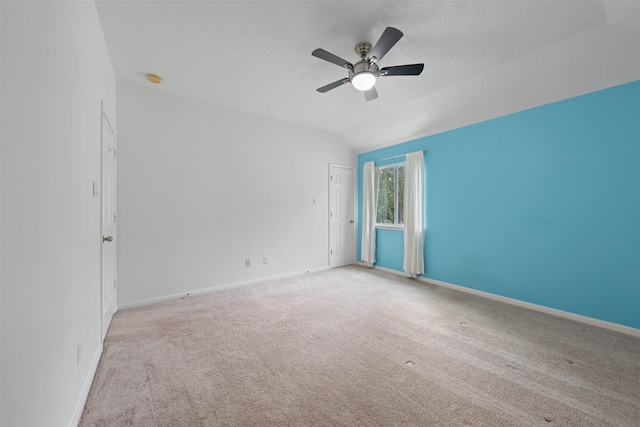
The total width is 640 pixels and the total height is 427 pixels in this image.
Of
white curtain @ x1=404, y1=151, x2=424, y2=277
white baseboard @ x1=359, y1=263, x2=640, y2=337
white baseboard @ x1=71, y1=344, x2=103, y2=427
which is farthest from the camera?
white curtain @ x1=404, y1=151, x2=424, y2=277

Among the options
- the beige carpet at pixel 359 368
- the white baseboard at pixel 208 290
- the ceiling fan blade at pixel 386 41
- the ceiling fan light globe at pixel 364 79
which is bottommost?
the beige carpet at pixel 359 368

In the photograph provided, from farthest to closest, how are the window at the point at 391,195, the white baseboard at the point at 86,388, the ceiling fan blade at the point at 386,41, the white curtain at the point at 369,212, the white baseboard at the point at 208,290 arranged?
1. the white curtain at the point at 369,212
2. the window at the point at 391,195
3. the white baseboard at the point at 208,290
4. the ceiling fan blade at the point at 386,41
5. the white baseboard at the point at 86,388

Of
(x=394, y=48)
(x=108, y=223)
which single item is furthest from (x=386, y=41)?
(x=108, y=223)

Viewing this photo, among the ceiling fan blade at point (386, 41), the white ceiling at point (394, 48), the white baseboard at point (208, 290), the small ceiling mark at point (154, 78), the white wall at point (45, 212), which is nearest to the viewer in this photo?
the white wall at point (45, 212)

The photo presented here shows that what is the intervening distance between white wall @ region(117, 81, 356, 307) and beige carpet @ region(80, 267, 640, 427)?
63cm

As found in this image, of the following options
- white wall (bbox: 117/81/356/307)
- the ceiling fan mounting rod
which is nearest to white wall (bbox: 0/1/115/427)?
white wall (bbox: 117/81/356/307)

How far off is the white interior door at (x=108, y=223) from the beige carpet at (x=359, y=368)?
301mm

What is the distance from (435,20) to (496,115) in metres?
2.00

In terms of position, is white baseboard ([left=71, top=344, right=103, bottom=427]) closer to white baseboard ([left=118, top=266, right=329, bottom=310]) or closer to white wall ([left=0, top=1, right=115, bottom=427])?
white wall ([left=0, top=1, right=115, bottom=427])

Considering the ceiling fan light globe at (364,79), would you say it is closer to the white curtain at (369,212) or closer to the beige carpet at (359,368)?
the beige carpet at (359,368)

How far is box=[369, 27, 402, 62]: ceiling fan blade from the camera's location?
189 cm

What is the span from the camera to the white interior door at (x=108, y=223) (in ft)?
7.76

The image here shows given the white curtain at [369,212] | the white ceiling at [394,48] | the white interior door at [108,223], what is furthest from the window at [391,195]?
the white interior door at [108,223]

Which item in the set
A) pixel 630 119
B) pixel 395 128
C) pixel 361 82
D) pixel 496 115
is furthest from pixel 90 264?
pixel 630 119
